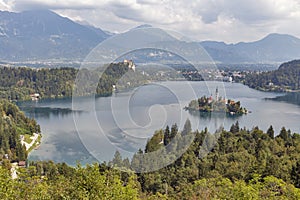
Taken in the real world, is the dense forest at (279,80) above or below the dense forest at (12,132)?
above

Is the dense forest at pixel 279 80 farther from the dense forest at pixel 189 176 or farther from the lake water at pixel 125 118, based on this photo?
the dense forest at pixel 189 176

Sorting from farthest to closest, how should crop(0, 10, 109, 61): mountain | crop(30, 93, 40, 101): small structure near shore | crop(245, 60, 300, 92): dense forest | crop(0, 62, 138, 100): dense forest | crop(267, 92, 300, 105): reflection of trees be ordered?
crop(0, 10, 109, 61): mountain < crop(245, 60, 300, 92): dense forest < crop(0, 62, 138, 100): dense forest < crop(267, 92, 300, 105): reflection of trees < crop(30, 93, 40, 101): small structure near shore

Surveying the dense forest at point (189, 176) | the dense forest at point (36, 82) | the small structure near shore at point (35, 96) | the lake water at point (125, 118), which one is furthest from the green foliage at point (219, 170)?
the small structure near shore at point (35, 96)

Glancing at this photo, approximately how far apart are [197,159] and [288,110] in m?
13.0

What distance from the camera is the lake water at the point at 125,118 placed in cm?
322

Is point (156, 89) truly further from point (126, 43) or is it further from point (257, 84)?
point (257, 84)

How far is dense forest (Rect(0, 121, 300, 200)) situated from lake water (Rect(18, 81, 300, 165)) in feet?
0.87

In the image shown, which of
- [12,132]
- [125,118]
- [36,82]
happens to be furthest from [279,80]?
[125,118]

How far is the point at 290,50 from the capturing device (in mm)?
122562

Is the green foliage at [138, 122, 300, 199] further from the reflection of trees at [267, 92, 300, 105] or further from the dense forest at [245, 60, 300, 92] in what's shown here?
the dense forest at [245, 60, 300, 92]

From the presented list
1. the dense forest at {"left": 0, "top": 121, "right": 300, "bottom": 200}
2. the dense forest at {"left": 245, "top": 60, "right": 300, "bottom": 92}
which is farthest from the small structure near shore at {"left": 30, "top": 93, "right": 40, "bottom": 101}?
the dense forest at {"left": 245, "top": 60, "right": 300, "bottom": 92}

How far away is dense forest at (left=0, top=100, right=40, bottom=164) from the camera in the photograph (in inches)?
340

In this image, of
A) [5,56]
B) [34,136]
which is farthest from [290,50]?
[34,136]

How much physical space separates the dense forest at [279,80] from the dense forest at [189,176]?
21.3 meters
